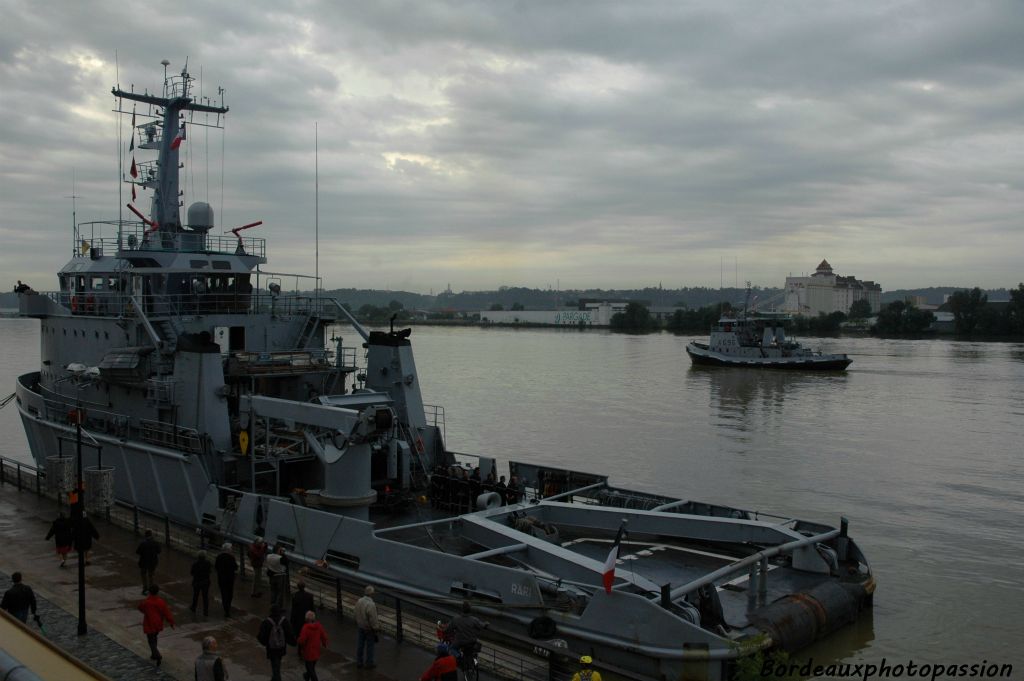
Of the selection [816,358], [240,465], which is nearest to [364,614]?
[240,465]

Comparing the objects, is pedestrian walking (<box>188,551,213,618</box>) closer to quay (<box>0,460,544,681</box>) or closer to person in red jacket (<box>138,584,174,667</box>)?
quay (<box>0,460,544,681</box>)

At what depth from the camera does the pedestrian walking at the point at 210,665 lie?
7168 millimetres

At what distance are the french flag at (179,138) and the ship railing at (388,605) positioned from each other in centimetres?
901

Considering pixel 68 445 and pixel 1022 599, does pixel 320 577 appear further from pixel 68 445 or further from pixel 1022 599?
pixel 1022 599

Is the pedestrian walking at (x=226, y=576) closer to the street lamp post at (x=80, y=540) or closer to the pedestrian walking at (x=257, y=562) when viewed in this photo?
the pedestrian walking at (x=257, y=562)

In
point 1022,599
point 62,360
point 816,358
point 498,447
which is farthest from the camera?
point 816,358

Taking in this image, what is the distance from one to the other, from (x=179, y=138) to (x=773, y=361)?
5612cm

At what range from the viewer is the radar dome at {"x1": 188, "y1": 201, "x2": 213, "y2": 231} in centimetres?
1978

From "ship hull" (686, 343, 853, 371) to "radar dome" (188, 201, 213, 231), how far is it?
179ft

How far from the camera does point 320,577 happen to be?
12.2 m

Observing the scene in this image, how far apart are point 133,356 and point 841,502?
1773 centimetres

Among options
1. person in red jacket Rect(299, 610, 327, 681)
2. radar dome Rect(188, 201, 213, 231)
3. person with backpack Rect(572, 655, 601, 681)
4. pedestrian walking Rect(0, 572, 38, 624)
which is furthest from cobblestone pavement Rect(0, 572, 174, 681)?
radar dome Rect(188, 201, 213, 231)

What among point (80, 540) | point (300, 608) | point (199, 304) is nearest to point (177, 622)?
point (80, 540)

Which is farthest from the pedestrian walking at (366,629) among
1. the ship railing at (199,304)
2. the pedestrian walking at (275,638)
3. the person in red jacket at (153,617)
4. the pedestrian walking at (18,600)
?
the ship railing at (199,304)
